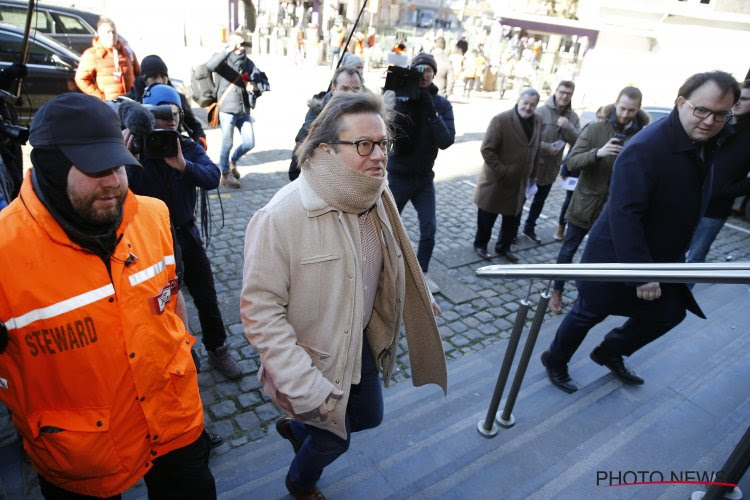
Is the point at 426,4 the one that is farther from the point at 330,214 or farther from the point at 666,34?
the point at 330,214

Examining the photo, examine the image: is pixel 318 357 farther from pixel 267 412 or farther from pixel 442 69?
pixel 442 69

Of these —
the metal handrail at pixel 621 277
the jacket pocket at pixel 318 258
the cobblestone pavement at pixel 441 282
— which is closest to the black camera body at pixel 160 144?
the cobblestone pavement at pixel 441 282

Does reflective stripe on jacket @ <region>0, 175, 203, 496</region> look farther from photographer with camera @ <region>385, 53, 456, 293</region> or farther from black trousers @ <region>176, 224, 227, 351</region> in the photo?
photographer with camera @ <region>385, 53, 456, 293</region>

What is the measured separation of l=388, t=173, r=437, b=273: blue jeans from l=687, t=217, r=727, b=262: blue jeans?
2.62 meters

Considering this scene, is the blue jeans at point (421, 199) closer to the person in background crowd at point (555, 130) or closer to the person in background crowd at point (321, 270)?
the person in background crowd at point (555, 130)

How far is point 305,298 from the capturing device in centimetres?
203

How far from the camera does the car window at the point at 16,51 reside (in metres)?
7.72

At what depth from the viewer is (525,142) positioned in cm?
529

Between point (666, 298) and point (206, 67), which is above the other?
point (206, 67)

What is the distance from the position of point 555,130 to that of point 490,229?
1410mm

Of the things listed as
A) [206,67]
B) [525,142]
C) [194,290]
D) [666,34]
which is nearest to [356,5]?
[666,34]

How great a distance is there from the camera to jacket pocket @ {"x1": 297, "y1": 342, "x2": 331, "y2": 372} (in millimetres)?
2070

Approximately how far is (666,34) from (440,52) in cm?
1395

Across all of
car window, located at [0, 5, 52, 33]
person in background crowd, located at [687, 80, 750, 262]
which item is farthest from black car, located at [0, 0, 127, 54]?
person in background crowd, located at [687, 80, 750, 262]
